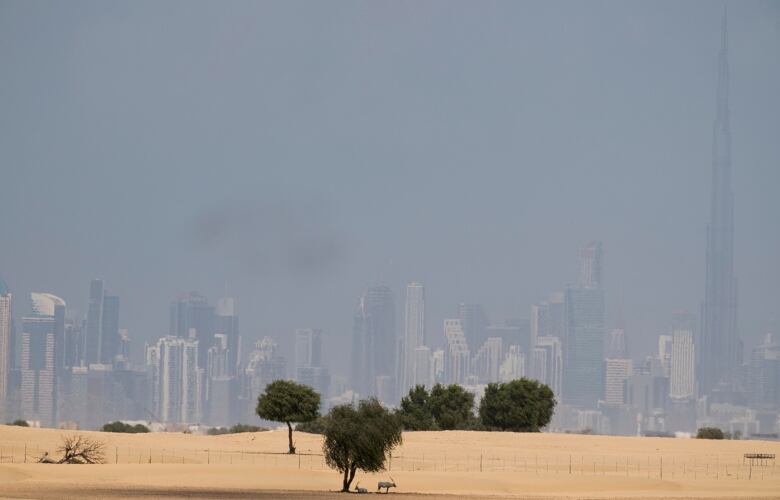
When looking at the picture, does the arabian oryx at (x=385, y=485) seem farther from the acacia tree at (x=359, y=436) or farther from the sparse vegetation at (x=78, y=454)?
the sparse vegetation at (x=78, y=454)

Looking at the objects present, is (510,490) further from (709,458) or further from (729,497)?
(709,458)

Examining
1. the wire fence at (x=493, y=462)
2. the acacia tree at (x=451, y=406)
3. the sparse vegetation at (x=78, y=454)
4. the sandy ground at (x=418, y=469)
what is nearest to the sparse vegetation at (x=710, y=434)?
the acacia tree at (x=451, y=406)

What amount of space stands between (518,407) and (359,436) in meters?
69.5

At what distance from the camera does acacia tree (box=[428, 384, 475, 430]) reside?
463ft

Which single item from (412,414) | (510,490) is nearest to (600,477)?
(510,490)

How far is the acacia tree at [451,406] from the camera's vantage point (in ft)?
463

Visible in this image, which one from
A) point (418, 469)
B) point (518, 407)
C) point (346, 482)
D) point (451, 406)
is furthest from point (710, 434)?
point (346, 482)

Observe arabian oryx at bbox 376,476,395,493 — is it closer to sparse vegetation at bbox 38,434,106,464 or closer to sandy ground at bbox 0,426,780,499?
sandy ground at bbox 0,426,780,499

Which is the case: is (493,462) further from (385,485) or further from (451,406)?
(451,406)

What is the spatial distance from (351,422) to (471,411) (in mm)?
75545

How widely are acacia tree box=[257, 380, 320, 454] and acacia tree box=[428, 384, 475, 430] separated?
40030 mm

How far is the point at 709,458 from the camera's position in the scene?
102m

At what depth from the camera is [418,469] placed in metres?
85.8

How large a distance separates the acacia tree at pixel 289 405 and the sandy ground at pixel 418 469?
7.91 feet
